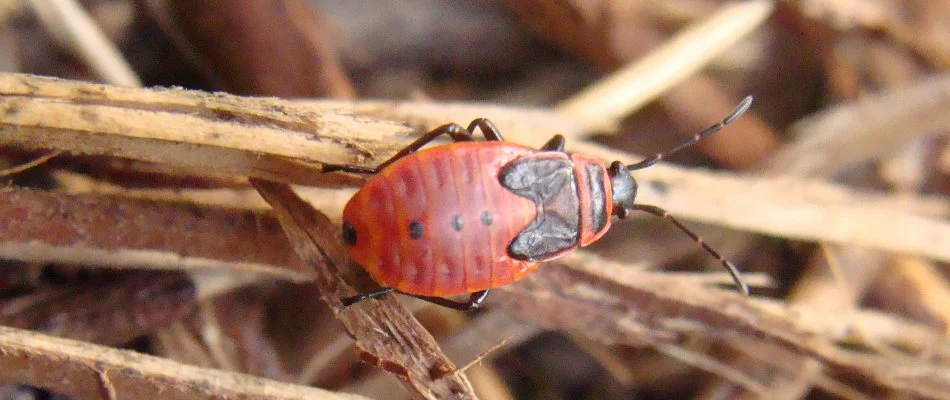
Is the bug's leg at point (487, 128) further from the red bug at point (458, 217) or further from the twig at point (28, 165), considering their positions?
the twig at point (28, 165)

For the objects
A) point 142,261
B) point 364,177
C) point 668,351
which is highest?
point 364,177

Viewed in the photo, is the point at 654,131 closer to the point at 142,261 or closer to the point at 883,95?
the point at 883,95

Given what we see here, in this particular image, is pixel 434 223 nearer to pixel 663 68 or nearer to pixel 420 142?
pixel 420 142

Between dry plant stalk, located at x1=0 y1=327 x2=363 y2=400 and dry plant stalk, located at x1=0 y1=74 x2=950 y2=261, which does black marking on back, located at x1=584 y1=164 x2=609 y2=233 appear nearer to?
dry plant stalk, located at x1=0 y1=74 x2=950 y2=261

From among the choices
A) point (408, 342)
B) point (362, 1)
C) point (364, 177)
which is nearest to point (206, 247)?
point (364, 177)

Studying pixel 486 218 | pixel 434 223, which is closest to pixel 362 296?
pixel 434 223

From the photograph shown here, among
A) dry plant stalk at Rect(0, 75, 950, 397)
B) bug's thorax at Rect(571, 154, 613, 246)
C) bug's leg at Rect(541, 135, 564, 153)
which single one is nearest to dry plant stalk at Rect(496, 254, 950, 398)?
dry plant stalk at Rect(0, 75, 950, 397)

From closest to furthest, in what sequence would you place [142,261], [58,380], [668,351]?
[58,380]
[142,261]
[668,351]
